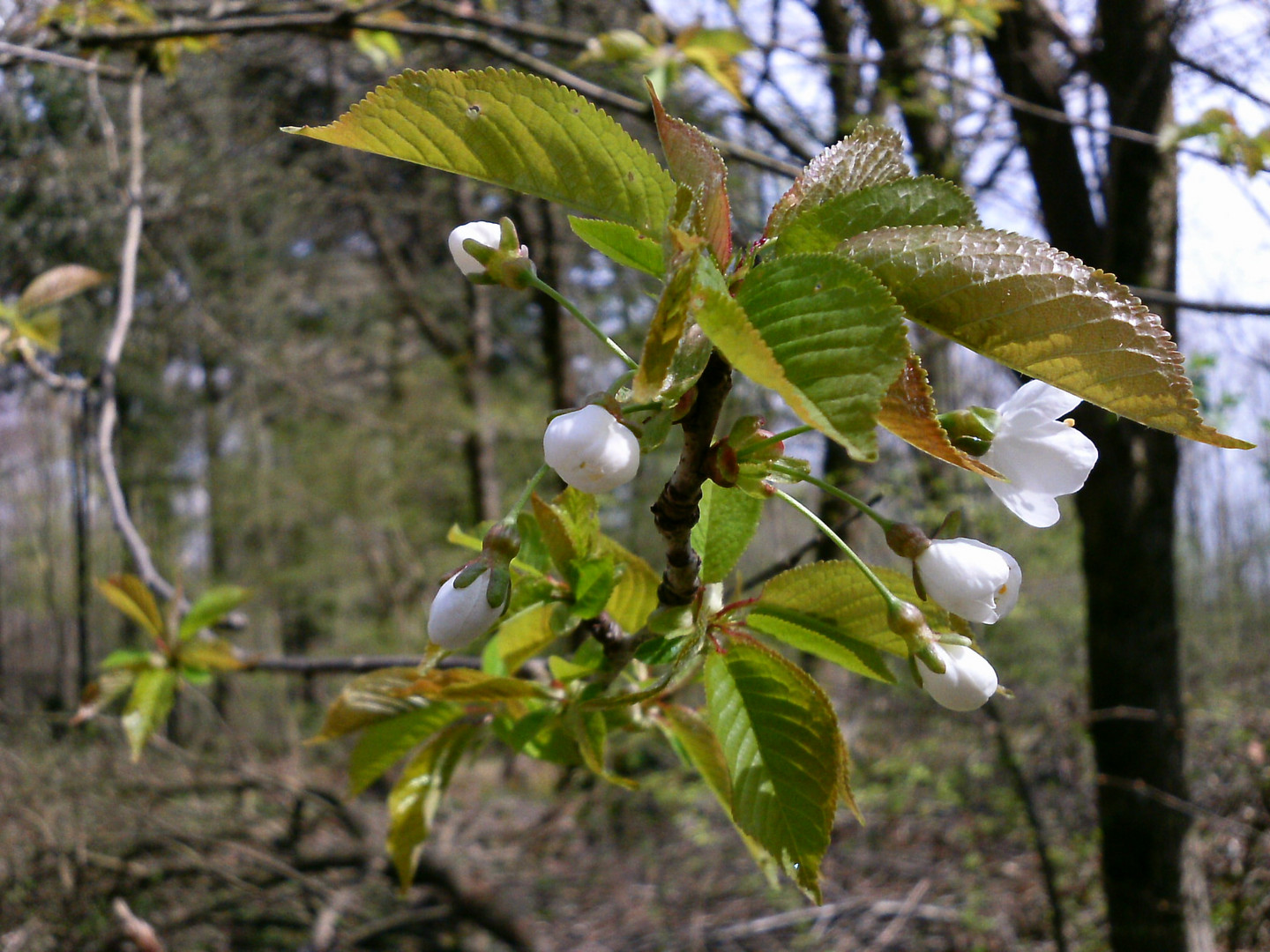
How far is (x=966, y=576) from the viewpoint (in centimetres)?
39

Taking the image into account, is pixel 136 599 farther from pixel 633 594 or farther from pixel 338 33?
pixel 338 33

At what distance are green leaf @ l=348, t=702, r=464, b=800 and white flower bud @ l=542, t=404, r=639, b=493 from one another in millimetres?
389

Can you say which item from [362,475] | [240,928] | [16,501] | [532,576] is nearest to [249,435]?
[362,475]

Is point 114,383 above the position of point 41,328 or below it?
below

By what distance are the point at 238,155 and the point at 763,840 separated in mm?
4760

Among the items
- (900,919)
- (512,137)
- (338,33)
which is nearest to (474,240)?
(512,137)

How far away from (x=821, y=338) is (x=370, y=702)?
0.49 meters

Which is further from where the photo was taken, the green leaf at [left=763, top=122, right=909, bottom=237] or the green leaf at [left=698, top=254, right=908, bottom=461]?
the green leaf at [left=763, top=122, right=909, bottom=237]

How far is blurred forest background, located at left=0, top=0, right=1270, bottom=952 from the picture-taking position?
1.72m

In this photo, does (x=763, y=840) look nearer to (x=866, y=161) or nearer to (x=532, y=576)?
(x=532, y=576)

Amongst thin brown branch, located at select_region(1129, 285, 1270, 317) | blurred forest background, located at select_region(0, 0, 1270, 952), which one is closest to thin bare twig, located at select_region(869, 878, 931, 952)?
blurred forest background, located at select_region(0, 0, 1270, 952)

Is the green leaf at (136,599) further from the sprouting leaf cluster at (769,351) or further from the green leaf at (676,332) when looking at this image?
the green leaf at (676,332)

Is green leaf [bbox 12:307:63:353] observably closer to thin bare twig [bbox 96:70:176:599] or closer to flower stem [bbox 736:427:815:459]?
thin bare twig [bbox 96:70:176:599]

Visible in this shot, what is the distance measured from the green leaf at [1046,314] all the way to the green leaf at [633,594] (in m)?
0.32
